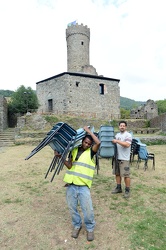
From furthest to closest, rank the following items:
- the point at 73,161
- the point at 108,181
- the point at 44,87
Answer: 1. the point at 44,87
2. the point at 108,181
3. the point at 73,161

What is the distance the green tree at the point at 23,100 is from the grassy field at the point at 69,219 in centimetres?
2032

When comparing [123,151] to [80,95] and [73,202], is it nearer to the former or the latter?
[73,202]

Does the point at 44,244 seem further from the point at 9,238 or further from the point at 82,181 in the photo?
the point at 82,181

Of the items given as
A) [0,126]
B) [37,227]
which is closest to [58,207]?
[37,227]

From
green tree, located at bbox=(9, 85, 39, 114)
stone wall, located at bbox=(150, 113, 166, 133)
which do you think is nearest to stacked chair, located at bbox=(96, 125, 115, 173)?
stone wall, located at bbox=(150, 113, 166, 133)

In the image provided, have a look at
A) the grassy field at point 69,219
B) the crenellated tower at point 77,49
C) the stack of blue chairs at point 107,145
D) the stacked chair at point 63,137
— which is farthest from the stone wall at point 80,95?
the stacked chair at point 63,137

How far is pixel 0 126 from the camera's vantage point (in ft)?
68.8

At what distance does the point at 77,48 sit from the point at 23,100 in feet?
42.7

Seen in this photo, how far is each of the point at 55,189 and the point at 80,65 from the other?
28915mm

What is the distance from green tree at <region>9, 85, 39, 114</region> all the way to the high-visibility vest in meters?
23.1

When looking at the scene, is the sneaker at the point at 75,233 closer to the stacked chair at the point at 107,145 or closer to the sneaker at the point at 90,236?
the sneaker at the point at 90,236

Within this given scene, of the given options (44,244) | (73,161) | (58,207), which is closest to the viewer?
(44,244)

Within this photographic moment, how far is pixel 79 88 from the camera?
29016 millimetres

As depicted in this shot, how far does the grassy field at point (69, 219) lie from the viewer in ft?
10.1
